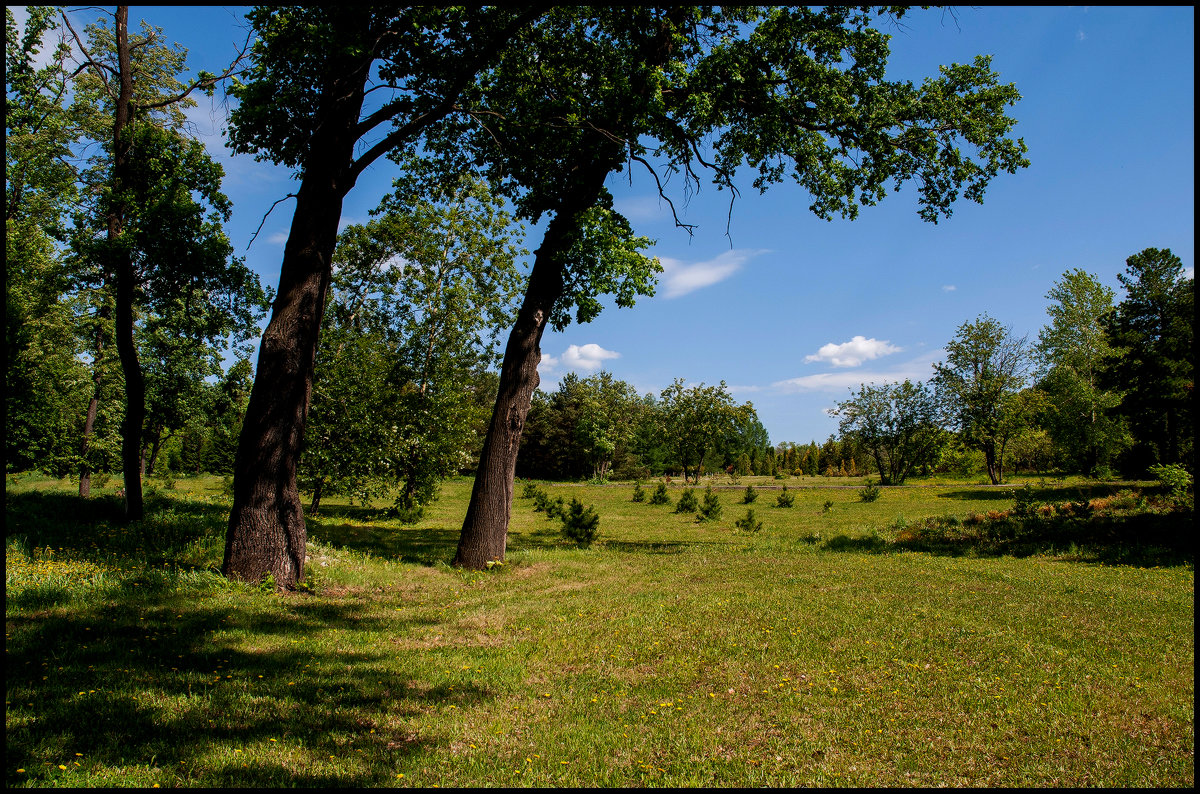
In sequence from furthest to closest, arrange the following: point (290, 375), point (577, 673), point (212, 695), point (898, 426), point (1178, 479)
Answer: point (898, 426) < point (1178, 479) < point (290, 375) < point (577, 673) < point (212, 695)

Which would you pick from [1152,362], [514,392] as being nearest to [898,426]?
[1152,362]

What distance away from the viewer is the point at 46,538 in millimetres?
10578

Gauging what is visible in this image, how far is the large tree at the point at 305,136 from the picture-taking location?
851 centimetres

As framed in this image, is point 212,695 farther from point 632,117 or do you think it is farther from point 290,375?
point 632,117

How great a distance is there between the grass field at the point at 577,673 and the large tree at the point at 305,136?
3.88 ft

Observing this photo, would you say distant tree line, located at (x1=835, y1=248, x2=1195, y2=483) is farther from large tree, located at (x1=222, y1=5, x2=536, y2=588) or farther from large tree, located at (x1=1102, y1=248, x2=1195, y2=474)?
large tree, located at (x1=222, y1=5, x2=536, y2=588)

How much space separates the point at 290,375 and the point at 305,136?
472 centimetres

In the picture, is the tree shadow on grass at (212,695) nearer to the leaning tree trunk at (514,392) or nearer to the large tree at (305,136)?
the large tree at (305,136)

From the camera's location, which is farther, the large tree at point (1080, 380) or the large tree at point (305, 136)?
the large tree at point (1080, 380)

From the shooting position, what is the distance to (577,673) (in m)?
5.87

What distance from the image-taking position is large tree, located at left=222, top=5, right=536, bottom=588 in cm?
851

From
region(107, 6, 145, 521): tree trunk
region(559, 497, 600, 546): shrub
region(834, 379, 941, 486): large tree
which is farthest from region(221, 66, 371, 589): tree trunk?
region(834, 379, 941, 486): large tree

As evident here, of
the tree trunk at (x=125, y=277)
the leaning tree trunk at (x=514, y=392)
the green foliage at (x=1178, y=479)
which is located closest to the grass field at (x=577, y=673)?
the leaning tree trunk at (x=514, y=392)

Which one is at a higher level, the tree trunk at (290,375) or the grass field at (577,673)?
the tree trunk at (290,375)
